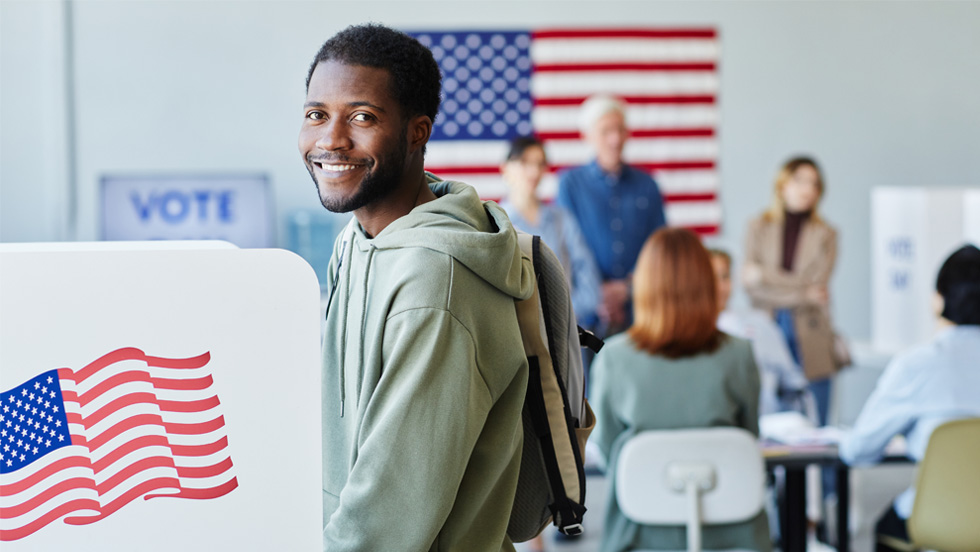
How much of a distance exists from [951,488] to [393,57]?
198 cm

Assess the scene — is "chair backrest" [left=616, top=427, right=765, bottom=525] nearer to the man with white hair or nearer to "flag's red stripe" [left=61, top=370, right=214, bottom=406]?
"flag's red stripe" [left=61, top=370, right=214, bottom=406]

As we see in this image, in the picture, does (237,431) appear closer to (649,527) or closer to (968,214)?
(649,527)

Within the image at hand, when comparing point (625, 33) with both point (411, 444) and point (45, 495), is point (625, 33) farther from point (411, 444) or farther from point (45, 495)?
point (45, 495)

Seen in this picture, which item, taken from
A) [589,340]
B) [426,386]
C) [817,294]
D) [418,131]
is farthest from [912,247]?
[426,386]

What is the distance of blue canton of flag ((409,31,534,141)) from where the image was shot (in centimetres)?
574

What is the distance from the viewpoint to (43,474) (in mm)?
955

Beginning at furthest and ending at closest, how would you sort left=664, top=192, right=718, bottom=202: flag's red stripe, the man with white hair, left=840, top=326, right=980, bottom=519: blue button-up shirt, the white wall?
left=664, top=192, right=718, bottom=202: flag's red stripe, the white wall, the man with white hair, left=840, top=326, right=980, bottom=519: blue button-up shirt

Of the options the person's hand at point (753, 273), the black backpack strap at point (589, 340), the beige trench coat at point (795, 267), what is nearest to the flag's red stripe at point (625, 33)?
the beige trench coat at point (795, 267)

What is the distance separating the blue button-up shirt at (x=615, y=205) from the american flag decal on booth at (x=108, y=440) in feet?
12.1

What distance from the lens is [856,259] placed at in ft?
20.5

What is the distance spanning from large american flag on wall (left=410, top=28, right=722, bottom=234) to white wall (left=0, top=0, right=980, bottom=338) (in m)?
0.11

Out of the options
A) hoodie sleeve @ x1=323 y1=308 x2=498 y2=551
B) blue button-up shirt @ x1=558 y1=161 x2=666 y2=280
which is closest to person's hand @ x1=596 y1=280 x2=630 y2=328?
blue button-up shirt @ x1=558 y1=161 x2=666 y2=280

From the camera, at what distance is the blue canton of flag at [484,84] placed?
18.8ft

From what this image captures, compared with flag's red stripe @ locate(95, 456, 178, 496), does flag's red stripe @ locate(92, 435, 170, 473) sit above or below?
above
